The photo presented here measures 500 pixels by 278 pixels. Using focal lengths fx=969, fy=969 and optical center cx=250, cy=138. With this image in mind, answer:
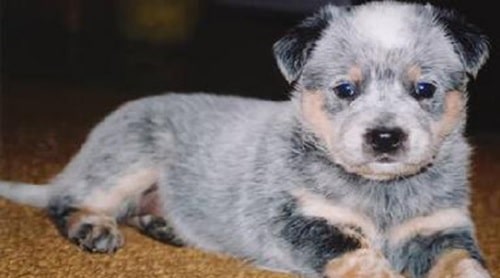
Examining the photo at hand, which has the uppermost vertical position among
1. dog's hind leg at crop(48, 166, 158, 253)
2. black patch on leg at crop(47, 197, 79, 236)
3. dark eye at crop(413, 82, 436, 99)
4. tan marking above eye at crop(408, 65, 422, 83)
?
tan marking above eye at crop(408, 65, 422, 83)

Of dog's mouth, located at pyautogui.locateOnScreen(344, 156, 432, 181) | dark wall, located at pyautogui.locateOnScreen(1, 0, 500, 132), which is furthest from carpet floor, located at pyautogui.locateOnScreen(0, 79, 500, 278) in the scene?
dark wall, located at pyautogui.locateOnScreen(1, 0, 500, 132)

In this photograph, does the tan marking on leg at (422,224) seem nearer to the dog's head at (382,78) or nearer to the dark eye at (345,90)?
the dog's head at (382,78)

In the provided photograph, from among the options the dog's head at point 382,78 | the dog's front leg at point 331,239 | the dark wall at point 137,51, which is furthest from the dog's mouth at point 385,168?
the dark wall at point 137,51

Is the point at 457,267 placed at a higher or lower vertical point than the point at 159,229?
higher

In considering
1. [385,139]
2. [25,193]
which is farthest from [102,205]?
[385,139]

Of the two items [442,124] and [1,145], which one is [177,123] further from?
[1,145]

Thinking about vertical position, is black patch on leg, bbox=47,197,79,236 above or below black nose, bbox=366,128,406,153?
below

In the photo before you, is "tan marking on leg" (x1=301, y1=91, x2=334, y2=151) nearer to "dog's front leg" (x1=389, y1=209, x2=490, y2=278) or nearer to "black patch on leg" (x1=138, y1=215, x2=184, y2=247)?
"dog's front leg" (x1=389, y1=209, x2=490, y2=278)

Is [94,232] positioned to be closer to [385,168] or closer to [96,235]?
[96,235]
